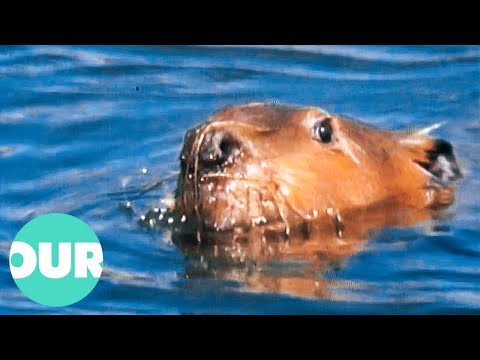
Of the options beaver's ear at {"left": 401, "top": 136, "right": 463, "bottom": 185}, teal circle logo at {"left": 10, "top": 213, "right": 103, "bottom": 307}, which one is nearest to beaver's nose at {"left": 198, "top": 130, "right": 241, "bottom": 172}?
teal circle logo at {"left": 10, "top": 213, "right": 103, "bottom": 307}

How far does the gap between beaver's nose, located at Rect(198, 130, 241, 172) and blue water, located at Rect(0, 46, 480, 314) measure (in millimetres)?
432

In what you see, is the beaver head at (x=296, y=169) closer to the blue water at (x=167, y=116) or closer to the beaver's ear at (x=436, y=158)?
the beaver's ear at (x=436, y=158)

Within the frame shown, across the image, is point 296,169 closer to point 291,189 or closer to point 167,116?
point 291,189

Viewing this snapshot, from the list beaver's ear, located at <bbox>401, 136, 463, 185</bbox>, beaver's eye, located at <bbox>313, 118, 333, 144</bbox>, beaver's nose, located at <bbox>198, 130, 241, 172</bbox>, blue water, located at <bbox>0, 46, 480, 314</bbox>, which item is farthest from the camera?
beaver's ear, located at <bbox>401, 136, 463, 185</bbox>

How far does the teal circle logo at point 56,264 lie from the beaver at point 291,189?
512mm

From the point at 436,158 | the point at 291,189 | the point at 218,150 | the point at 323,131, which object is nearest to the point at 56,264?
the point at 218,150

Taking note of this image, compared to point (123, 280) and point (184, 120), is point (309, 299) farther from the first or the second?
point (184, 120)

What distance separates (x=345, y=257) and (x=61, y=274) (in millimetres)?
1238

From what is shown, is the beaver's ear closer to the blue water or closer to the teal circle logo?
the blue water

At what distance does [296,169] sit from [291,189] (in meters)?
0.10

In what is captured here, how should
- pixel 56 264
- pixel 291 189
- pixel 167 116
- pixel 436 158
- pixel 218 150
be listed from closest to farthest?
pixel 56 264 → pixel 218 150 → pixel 291 189 → pixel 436 158 → pixel 167 116

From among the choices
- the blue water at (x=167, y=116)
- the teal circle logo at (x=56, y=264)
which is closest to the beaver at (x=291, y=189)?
the blue water at (x=167, y=116)

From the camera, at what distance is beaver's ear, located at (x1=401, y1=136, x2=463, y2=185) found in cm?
855

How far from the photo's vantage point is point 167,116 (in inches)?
346
